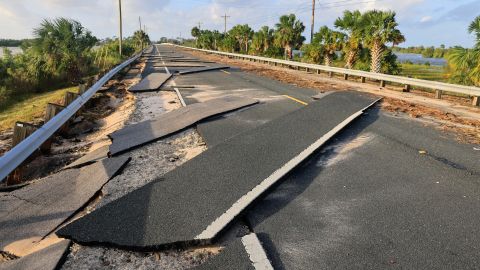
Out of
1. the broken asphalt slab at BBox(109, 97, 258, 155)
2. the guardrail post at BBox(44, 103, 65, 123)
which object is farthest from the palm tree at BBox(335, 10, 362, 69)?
the guardrail post at BBox(44, 103, 65, 123)

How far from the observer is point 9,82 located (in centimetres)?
2150

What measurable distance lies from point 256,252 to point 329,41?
33.9 m

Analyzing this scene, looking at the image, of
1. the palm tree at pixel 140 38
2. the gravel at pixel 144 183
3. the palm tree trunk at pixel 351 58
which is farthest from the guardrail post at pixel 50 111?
the palm tree at pixel 140 38

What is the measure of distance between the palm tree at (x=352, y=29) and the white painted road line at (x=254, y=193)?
72.4ft

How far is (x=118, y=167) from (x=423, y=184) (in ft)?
15.7

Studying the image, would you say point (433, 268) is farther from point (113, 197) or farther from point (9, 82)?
point (9, 82)

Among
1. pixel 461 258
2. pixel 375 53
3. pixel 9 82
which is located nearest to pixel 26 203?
pixel 461 258

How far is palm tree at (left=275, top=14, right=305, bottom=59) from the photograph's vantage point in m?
48.6

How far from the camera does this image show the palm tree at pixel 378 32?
23.4m

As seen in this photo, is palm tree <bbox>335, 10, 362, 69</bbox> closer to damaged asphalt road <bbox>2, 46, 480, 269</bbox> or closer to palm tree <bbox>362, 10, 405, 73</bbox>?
palm tree <bbox>362, 10, 405, 73</bbox>

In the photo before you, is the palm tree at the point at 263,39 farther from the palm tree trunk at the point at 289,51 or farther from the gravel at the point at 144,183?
the gravel at the point at 144,183

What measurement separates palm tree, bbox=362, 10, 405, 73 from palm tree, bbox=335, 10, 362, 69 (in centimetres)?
76

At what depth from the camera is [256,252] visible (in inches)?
133

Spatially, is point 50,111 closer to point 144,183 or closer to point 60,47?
point 144,183
